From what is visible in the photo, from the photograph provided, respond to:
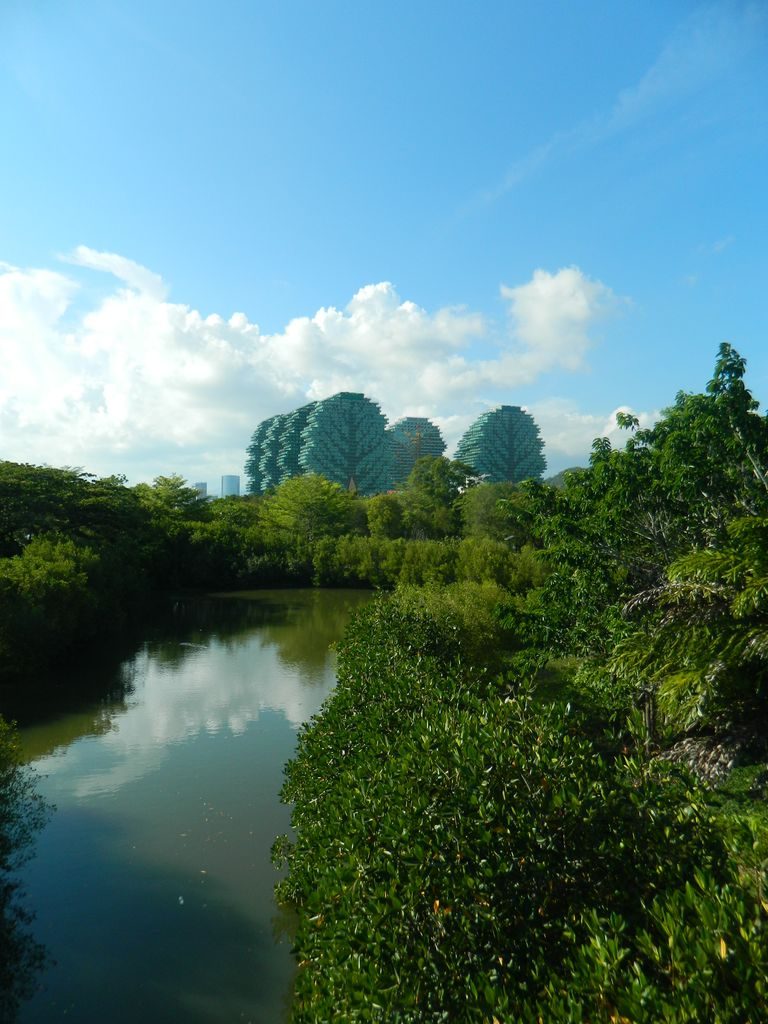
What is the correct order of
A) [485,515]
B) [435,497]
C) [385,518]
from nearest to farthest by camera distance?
[485,515]
[385,518]
[435,497]

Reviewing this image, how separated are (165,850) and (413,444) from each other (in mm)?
109600

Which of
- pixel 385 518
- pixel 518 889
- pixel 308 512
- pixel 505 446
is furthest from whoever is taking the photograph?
pixel 505 446

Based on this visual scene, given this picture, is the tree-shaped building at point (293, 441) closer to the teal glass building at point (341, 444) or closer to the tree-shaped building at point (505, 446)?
the teal glass building at point (341, 444)

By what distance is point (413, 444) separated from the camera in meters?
118

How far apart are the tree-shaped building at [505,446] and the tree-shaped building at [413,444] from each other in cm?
616

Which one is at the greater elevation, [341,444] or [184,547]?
[341,444]

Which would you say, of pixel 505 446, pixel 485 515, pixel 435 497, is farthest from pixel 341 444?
pixel 485 515

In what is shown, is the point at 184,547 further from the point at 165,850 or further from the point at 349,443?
the point at 349,443

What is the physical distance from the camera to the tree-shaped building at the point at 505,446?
113m

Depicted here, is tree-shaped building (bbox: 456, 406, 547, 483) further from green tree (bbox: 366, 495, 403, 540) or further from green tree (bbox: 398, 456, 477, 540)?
green tree (bbox: 366, 495, 403, 540)

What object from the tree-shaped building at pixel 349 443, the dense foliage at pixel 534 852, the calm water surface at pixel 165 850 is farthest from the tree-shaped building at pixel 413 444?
the dense foliage at pixel 534 852

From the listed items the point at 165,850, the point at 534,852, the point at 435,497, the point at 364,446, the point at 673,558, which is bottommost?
the point at 165,850

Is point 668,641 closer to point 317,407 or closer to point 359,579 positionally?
point 359,579

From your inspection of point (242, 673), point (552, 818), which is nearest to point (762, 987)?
point (552, 818)
